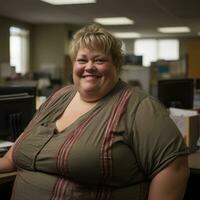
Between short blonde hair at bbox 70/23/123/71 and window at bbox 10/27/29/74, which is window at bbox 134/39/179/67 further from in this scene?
short blonde hair at bbox 70/23/123/71

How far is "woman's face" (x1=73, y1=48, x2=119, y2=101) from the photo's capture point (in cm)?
160

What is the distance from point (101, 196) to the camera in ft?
4.91

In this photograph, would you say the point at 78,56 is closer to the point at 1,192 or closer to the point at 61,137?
the point at 61,137

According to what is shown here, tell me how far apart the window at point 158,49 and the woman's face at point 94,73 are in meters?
11.1

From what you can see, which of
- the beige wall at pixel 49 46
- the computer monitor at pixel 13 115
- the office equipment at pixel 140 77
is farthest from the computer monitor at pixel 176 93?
the beige wall at pixel 49 46

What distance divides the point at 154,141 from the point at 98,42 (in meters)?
0.46

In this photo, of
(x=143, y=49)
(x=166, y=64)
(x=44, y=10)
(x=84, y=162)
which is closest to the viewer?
(x=84, y=162)

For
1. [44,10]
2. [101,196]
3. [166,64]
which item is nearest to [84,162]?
[101,196]

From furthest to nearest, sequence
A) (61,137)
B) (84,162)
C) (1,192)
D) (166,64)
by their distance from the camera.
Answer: (166,64) < (1,192) < (61,137) < (84,162)

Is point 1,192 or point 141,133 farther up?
point 141,133

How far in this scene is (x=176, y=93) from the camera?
3.56 metres

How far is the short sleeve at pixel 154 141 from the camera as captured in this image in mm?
1433

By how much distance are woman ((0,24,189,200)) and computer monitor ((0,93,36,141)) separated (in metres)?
0.66

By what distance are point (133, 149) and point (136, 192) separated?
0.17 metres
